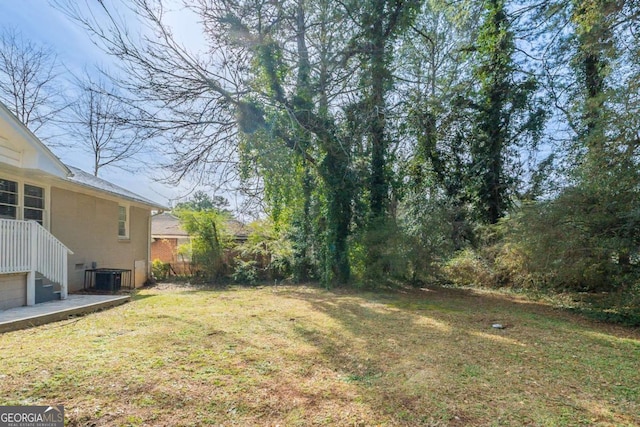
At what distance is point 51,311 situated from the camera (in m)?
5.80

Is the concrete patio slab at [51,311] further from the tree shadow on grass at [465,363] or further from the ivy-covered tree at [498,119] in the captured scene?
the ivy-covered tree at [498,119]

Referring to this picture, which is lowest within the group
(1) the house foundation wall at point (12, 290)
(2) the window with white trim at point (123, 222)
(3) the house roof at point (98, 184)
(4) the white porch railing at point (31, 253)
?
(1) the house foundation wall at point (12, 290)

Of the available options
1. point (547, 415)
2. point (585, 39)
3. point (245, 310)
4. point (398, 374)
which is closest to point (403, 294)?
point (245, 310)

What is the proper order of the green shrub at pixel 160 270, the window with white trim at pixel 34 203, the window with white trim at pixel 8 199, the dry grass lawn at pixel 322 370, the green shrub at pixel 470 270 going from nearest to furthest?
the dry grass lawn at pixel 322 370 → the window with white trim at pixel 8 199 → the window with white trim at pixel 34 203 → the green shrub at pixel 470 270 → the green shrub at pixel 160 270

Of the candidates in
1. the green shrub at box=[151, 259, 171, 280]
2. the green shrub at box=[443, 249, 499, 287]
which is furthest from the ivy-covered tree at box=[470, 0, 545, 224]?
the green shrub at box=[151, 259, 171, 280]

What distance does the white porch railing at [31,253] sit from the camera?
5.96 metres

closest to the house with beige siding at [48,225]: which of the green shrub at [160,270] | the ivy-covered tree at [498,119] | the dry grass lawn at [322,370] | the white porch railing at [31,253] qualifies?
the white porch railing at [31,253]

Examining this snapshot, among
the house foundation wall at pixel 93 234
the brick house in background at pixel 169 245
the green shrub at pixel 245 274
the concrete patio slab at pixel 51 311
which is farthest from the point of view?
the brick house in background at pixel 169 245

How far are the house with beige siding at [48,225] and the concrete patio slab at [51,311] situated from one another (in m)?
0.39

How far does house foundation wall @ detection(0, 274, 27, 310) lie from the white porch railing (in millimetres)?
82

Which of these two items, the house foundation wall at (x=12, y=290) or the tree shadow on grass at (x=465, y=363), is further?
the house foundation wall at (x=12, y=290)

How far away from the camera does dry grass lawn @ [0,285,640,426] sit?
2.70m

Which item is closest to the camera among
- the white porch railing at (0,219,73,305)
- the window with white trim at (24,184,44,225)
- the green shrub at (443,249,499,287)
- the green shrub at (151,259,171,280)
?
the white porch railing at (0,219,73,305)

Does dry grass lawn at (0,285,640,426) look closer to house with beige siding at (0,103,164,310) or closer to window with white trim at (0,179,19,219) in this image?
house with beige siding at (0,103,164,310)
